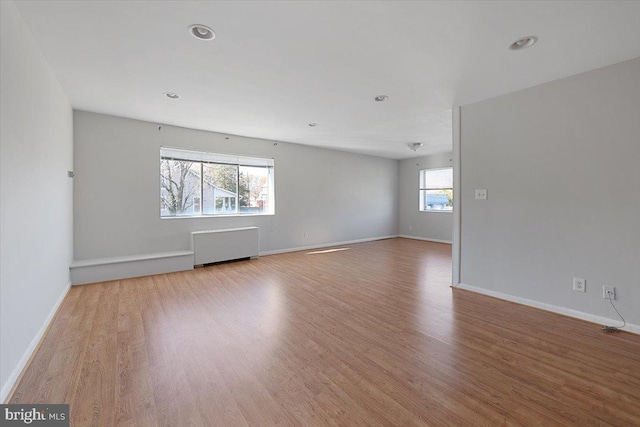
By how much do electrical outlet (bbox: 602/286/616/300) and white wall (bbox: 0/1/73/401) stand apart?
470cm

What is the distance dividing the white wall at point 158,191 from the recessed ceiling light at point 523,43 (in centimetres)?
456

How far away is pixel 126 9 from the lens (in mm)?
1877

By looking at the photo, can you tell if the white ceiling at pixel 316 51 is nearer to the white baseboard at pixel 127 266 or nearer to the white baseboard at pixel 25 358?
the white baseboard at pixel 127 266

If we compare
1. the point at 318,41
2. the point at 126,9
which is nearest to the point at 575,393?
the point at 318,41

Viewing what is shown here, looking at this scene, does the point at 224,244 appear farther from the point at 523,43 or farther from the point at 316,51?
the point at 523,43

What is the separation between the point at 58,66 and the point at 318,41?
262 cm

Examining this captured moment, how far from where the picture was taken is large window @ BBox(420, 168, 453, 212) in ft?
24.9

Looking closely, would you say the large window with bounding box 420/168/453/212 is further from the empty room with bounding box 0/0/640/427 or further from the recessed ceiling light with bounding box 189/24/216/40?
the recessed ceiling light with bounding box 189/24/216/40

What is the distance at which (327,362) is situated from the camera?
1.97 meters

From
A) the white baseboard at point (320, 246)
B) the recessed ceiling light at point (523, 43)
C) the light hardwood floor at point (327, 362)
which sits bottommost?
the light hardwood floor at point (327, 362)

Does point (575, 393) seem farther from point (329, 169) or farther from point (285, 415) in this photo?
point (329, 169)

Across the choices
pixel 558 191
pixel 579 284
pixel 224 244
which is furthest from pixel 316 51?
pixel 224 244

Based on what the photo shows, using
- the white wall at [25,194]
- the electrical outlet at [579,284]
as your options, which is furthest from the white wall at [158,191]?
the electrical outlet at [579,284]

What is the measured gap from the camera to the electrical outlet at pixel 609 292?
2.55m
